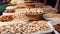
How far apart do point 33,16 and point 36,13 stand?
0.07 metres

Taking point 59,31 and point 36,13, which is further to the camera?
point 36,13

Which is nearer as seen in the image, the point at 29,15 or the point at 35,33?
the point at 35,33

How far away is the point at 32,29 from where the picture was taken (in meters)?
1.55

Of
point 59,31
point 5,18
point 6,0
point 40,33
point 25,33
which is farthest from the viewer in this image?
point 6,0

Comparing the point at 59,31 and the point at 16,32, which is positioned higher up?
the point at 16,32

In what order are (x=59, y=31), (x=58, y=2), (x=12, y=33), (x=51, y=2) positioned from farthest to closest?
1. (x=51, y=2)
2. (x=58, y=2)
3. (x=59, y=31)
4. (x=12, y=33)

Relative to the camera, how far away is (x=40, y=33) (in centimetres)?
151

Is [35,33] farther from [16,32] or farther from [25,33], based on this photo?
[16,32]

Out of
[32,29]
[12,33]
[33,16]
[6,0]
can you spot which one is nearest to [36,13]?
[33,16]

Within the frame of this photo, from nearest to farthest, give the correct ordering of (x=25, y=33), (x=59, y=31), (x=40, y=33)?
(x=25, y=33)
(x=40, y=33)
(x=59, y=31)

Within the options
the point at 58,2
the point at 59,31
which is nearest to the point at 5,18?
the point at 59,31

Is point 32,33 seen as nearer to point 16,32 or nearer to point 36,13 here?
point 16,32

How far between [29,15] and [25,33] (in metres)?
0.61

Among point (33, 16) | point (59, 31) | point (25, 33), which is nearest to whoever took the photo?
point (25, 33)
